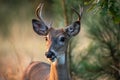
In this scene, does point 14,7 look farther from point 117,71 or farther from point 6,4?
point 117,71

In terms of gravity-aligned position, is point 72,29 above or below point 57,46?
above

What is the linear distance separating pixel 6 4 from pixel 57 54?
10.7 meters

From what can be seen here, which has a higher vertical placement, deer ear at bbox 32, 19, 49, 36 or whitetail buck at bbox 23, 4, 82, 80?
deer ear at bbox 32, 19, 49, 36

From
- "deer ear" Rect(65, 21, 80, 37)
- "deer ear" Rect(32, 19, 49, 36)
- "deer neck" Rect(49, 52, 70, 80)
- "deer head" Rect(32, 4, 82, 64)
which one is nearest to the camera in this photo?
"deer head" Rect(32, 4, 82, 64)

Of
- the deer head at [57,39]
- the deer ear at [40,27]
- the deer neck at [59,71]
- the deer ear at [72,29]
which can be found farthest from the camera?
the deer ear at [40,27]

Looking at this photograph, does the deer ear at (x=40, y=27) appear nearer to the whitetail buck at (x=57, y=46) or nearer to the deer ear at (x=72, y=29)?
the whitetail buck at (x=57, y=46)

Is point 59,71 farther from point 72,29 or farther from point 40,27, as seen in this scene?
point 40,27

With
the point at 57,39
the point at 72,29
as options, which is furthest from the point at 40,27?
the point at 57,39

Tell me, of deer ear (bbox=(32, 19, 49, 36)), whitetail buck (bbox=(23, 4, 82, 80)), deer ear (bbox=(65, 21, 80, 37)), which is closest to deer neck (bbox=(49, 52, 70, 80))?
whitetail buck (bbox=(23, 4, 82, 80))

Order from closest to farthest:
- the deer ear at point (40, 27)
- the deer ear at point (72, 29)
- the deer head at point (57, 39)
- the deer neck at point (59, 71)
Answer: the deer head at point (57, 39), the deer neck at point (59, 71), the deer ear at point (72, 29), the deer ear at point (40, 27)

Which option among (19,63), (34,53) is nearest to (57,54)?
(19,63)

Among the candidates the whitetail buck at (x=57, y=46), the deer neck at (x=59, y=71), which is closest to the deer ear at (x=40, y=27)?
the whitetail buck at (x=57, y=46)

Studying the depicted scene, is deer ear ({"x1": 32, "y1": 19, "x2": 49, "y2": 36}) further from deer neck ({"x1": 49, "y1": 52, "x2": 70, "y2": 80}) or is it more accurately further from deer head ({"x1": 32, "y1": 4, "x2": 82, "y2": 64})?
deer neck ({"x1": 49, "y1": 52, "x2": 70, "y2": 80})

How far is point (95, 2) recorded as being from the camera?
8359 mm
